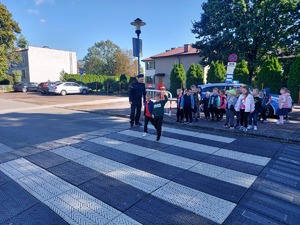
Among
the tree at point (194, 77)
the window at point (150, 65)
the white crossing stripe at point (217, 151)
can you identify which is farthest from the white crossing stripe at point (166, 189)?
the window at point (150, 65)

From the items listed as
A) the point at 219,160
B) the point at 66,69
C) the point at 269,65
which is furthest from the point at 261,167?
the point at 66,69

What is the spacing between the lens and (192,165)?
4.56 m

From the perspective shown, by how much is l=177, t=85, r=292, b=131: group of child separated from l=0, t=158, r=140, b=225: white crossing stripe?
5.58m

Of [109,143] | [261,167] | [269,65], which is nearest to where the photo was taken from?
[261,167]

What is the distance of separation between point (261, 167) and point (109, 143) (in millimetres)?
3873

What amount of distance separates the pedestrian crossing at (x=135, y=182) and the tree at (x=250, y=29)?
65.0 ft

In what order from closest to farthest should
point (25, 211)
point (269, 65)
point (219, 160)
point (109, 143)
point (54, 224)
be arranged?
point (54, 224), point (25, 211), point (219, 160), point (109, 143), point (269, 65)

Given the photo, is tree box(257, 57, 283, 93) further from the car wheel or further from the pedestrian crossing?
the car wheel

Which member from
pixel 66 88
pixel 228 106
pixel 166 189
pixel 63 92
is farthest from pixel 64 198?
pixel 66 88

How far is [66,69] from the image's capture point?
47906mm

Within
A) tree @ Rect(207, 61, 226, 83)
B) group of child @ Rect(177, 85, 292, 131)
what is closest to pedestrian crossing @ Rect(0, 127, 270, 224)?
group of child @ Rect(177, 85, 292, 131)

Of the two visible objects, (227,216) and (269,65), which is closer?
(227,216)

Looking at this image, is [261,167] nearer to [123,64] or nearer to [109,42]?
[123,64]

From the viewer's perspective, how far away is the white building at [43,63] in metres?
41.9
